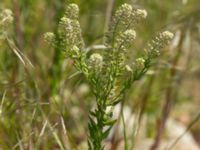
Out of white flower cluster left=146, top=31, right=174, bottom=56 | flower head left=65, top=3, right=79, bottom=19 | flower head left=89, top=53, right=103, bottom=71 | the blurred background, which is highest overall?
flower head left=65, top=3, right=79, bottom=19

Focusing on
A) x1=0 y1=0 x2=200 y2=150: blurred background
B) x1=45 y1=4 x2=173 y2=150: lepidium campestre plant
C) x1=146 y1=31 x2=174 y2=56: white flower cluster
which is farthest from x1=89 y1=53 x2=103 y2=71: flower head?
x1=0 y1=0 x2=200 y2=150: blurred background

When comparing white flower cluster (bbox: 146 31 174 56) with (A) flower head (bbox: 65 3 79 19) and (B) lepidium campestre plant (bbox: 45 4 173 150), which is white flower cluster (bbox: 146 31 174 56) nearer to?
(B) lepidium campestre plant (bbox: 45 4 173 150)

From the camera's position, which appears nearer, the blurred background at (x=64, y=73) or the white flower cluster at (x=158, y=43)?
the white flower cluster at (x=158, y=43)

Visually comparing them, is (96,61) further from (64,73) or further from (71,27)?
(64,73)

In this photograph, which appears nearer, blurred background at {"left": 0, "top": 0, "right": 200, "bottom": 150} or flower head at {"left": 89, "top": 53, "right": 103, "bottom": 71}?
flower head at {"left": 89, "top": 53, "right": 103, "bottom": 71}

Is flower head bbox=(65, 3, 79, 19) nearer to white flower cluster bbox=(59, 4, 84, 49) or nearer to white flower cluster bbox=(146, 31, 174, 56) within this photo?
white flower cluster bbox=(59, 4, 84, 49)

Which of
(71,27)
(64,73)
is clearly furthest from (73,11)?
(64,73)

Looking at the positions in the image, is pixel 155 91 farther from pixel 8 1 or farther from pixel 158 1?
pixel 8 1

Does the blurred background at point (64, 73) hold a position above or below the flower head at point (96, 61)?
below

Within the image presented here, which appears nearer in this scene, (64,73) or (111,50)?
(111,50)

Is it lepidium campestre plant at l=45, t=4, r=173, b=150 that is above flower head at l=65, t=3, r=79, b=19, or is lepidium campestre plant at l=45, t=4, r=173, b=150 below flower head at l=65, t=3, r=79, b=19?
below

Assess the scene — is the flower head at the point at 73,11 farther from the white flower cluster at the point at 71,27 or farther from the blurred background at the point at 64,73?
the blurred background at the point at 64,73

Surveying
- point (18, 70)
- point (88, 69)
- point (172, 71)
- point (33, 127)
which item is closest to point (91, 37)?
point (172, 71)

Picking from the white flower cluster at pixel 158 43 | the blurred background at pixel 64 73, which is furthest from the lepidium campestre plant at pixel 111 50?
the blurred background at pixel 64 73
